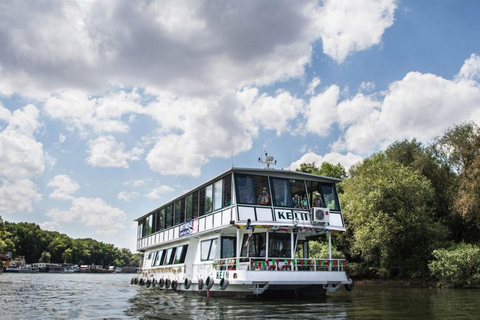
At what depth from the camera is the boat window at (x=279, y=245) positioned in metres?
19.3

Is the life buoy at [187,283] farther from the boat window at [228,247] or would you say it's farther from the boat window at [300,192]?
the boat window at [300,192]

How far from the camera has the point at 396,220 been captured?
3161 cm

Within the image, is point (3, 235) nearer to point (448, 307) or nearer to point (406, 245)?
point (406, 245)

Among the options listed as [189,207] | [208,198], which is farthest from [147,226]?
[208,198]

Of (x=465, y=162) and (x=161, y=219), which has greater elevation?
(x=465, y=162)

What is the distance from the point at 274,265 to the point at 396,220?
56.1ft

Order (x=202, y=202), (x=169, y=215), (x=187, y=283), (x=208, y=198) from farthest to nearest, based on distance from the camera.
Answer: (x=169, y=215) → (x=187, y=283) → (x=202, y=202) → (x=208, y=198)

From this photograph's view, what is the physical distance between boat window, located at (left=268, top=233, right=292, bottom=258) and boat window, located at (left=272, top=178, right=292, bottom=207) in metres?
1.41

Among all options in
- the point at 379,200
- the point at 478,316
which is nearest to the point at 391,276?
the point at 379,200

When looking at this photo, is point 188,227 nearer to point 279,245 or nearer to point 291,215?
point 279,245

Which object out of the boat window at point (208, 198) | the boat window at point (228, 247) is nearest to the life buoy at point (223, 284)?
the boat window at point (228, 247)

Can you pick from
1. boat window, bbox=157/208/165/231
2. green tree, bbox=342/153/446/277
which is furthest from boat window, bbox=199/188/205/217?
green tree, bbox=342/153/446/277

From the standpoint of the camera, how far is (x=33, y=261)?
12144 cm

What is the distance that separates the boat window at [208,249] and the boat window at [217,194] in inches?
68.8
